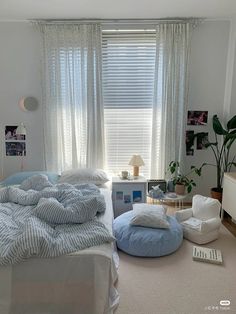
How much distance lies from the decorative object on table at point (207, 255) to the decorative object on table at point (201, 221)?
0.45 ft

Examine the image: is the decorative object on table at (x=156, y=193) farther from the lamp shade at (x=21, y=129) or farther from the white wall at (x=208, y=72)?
the lamp shade at (x=21, y=129)

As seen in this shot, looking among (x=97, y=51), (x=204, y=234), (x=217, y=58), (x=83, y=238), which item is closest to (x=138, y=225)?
(x=204, y=234)

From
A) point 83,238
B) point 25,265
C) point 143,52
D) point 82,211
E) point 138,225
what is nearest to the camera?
point 25,265

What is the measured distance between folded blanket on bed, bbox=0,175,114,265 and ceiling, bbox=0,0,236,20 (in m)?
1.95

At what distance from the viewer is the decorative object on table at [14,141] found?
3521mm

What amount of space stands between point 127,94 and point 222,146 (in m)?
1.44

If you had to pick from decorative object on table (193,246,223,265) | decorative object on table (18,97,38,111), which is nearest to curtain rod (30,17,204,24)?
decorative object on table (18,97,38,111)

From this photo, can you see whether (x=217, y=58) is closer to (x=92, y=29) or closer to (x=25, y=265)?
(x=92, y=29)

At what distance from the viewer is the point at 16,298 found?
5.12ft

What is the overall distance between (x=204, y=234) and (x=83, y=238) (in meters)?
1.40

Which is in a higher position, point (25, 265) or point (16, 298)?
point (25, 265)

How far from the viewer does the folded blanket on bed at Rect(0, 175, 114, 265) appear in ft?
5.09

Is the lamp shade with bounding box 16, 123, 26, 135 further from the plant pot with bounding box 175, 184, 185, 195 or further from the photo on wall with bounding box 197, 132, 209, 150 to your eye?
the photo on wall with bounding box 197, 132, 209, 150

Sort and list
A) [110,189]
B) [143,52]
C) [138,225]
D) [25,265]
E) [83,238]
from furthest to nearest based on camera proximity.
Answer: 1. [143,52]
2. [110,189]
3. [138,225]
4. [83,238]
5. [25,265]
